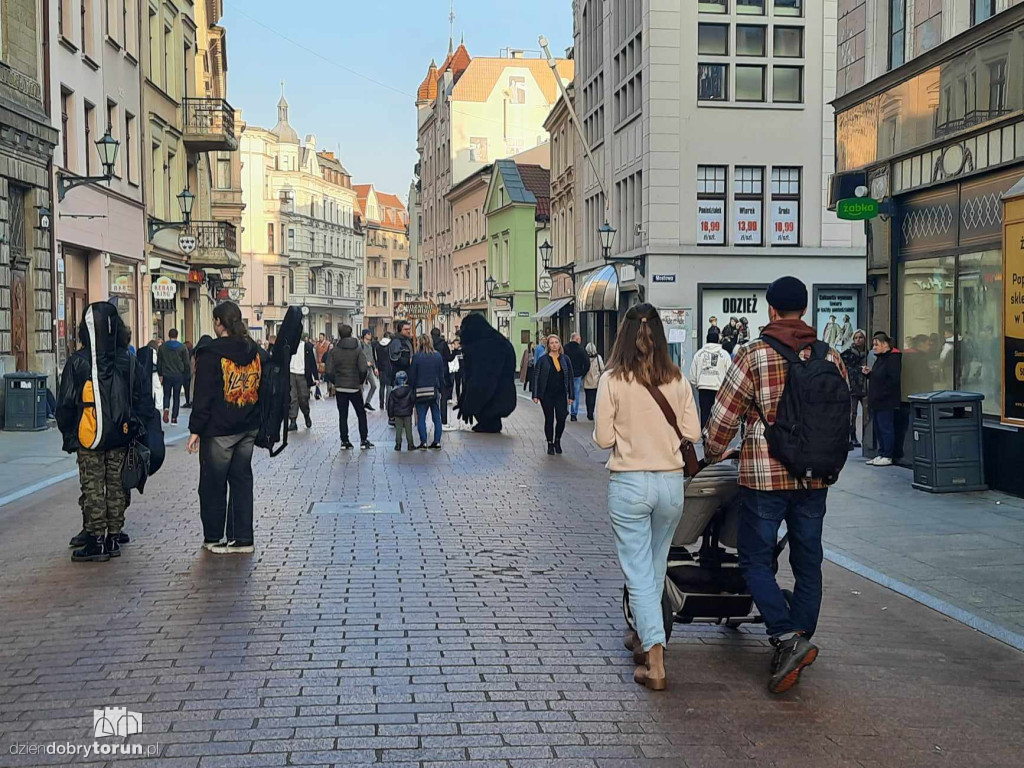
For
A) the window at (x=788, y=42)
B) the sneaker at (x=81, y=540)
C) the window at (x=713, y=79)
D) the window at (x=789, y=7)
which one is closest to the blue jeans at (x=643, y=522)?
the sneaker at (x=81, y=540)

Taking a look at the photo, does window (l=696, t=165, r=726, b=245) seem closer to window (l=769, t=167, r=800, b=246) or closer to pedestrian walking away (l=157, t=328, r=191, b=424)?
window (l=769, t=167, r=800, b=246)

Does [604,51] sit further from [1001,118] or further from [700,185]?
[1001,118]

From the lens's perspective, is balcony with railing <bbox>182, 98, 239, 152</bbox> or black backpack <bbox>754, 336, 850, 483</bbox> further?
balcony with railing <bbox>182, 98, 239, 152</bbox>

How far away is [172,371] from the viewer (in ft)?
79.9

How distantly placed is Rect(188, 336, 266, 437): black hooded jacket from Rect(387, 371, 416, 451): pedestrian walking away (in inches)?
341

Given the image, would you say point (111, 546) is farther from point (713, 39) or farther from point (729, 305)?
point (713, 39)

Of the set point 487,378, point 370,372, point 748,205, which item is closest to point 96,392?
point 487,378

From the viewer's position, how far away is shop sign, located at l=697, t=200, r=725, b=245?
3356cm

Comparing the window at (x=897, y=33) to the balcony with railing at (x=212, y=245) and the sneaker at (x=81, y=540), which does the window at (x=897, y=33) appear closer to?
the sneaker at (x=81, y=540)

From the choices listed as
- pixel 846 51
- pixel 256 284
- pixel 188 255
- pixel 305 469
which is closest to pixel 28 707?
pixel 305 469

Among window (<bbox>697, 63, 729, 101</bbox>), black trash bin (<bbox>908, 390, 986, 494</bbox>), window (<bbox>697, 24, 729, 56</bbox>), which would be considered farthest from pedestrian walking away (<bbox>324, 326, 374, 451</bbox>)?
window (<bbox>697, 24, 729, 56</bbox>)

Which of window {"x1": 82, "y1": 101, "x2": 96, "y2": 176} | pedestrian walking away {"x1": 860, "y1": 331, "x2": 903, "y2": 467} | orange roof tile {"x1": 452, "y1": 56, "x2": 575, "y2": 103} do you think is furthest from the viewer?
orange roof tile {"x1": 452, "y1": 56, "x2": 575, "y2": 103}

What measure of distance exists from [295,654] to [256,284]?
301 ft

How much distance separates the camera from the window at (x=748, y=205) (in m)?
33.7
